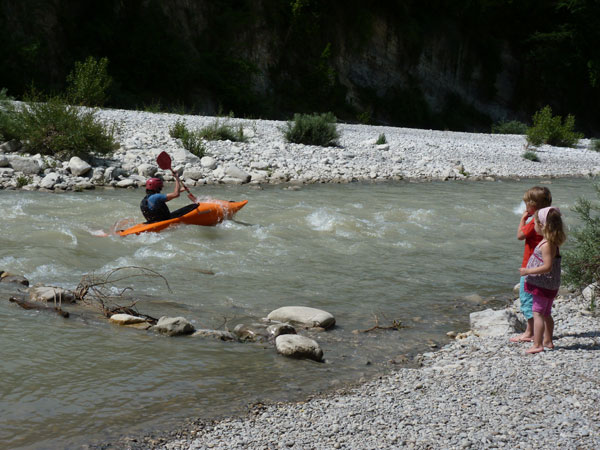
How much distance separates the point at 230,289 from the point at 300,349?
72.4 inches

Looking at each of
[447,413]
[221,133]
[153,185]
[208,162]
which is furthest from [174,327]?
[221,133]

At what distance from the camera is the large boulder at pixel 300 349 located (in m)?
4.34

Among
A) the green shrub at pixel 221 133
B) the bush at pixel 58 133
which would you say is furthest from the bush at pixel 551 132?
the bush at pixel 58 133

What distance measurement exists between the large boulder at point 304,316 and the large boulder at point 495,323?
1112mm

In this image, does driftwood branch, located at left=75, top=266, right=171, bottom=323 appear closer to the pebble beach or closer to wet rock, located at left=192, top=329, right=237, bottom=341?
wet rock, located at left=192, top=329, right=237, bottom=341

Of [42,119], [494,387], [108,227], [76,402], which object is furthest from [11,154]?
[494,387]

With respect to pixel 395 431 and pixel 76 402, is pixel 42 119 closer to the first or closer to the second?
pixel 76 402

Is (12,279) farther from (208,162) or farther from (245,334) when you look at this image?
(208,162)

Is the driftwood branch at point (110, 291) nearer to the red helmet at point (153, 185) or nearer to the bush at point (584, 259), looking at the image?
the red helmet at point (153, 185)

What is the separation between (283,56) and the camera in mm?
26688

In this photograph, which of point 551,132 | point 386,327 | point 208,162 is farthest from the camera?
point 551,132

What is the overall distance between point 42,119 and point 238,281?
24.0ft

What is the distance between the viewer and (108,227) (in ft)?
27.6

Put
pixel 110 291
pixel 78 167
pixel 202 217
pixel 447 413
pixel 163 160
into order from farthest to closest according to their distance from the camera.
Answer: pixel 78 167 < pixel 163 160 < pixel 202 217 < pixel 110 291 < pixel 447 413
